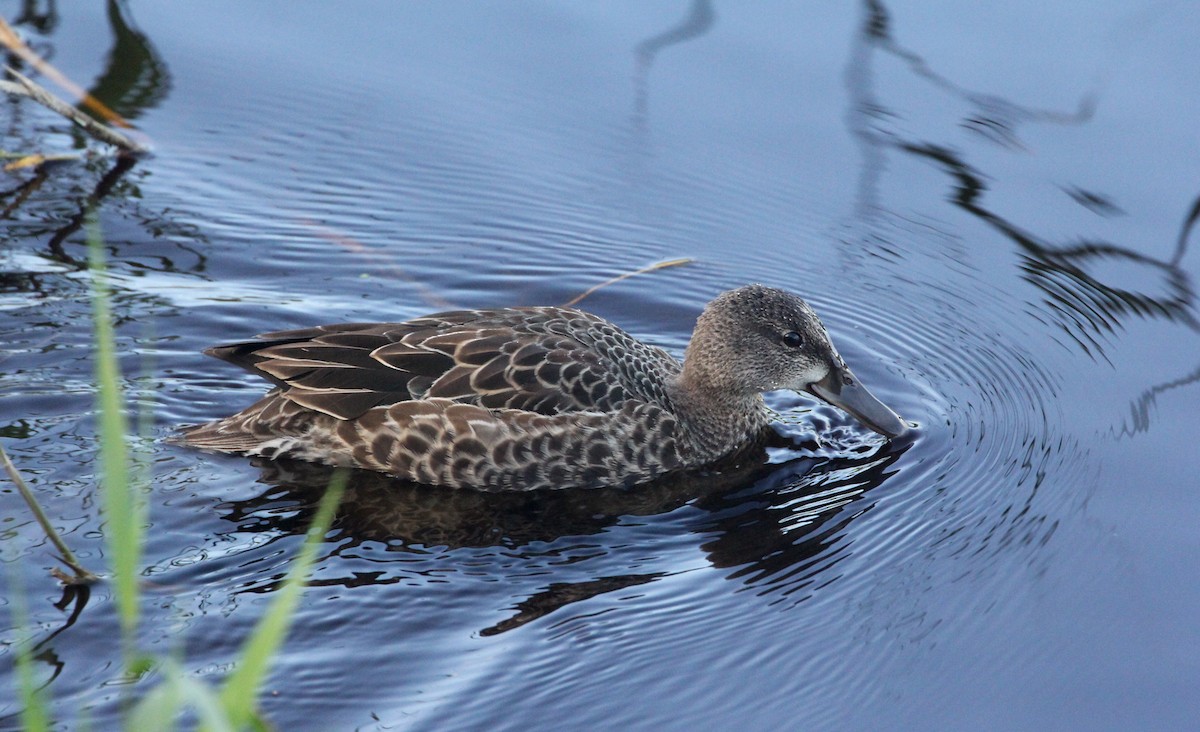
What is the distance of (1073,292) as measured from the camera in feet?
29.9

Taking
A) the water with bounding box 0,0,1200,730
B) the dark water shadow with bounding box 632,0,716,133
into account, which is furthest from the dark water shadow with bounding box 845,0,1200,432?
the dark water shadow with bounding box 632,0,716,133

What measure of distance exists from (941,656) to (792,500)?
1569mm

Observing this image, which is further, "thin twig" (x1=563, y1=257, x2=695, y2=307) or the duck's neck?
"thin twig" (x1=563, y1=257, x2=695, y2=307)

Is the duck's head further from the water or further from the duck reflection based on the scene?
the duck reflection

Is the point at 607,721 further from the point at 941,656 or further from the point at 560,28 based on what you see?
the point at 560,28

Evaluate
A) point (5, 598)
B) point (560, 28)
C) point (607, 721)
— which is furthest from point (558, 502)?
point (560, 28)

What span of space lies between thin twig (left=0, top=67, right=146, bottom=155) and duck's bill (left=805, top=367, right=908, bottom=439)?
5.14m

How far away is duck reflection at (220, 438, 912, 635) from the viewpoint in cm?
675

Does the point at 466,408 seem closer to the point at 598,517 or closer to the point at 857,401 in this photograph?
the point at 598,517

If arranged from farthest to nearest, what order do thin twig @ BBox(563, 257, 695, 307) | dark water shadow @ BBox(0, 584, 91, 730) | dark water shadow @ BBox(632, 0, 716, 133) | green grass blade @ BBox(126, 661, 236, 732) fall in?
dark water shadow @ BBox(632, 0, 716, 133) → thin twig @ BBox(563, 257, 695, 307) → dark water shadow @ BBox(0, 584, 91, 730) → green grass blade @ BBox(126, 661, 236, 732)

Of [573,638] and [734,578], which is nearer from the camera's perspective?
[573,638]

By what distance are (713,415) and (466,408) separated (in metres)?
1.47

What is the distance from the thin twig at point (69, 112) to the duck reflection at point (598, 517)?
3.52 metres

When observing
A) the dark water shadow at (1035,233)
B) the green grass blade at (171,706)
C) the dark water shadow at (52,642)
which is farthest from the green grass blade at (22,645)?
the dark water shadow at (1035,233)
